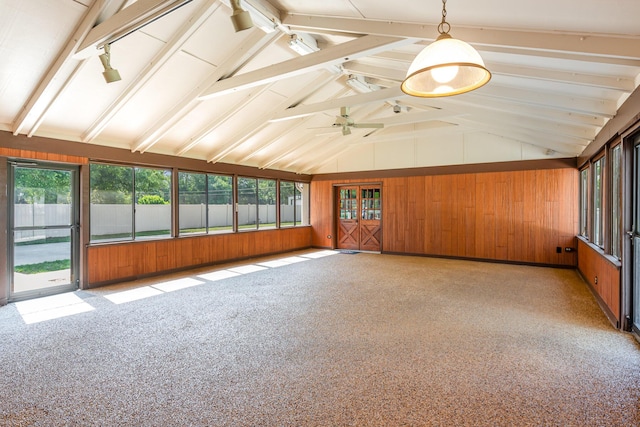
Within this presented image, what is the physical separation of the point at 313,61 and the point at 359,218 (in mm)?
6398

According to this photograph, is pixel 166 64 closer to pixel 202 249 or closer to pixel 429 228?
pixel 202 249

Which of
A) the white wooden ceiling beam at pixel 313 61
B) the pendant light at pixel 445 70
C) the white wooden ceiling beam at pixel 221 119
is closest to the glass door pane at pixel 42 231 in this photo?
the white wooden ceiling beam at pixel 221 119

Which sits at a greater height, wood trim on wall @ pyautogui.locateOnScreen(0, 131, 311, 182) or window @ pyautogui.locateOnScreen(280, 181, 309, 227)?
wood trim on wall @ pyautogui.locateOnScreen(0, 131, 311, 182)

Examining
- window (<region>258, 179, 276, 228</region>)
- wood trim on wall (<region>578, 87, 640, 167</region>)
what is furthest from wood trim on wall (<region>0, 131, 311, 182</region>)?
wood trim on wall (<region>578, 87, 640, 167</region>)

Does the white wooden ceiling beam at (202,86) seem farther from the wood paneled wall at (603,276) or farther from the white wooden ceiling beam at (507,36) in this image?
the wood paneled wall at (603,276)

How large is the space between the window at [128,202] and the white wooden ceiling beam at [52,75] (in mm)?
1319

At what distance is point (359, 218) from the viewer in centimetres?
995

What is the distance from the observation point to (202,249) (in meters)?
7.41

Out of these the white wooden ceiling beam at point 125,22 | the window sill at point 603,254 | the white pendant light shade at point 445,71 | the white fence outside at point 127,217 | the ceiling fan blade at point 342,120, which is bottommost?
the window sill at point 603,254

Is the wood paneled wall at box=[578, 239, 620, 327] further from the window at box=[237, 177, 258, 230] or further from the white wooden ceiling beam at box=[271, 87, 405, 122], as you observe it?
the window at box=[237, 177, 258, 230]

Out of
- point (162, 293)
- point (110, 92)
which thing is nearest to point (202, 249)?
point (162, 293)

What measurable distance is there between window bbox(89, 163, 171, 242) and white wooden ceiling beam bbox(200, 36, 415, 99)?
2.48m

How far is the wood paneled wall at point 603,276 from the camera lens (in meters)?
3.75

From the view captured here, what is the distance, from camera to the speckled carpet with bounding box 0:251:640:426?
7.15 feet
